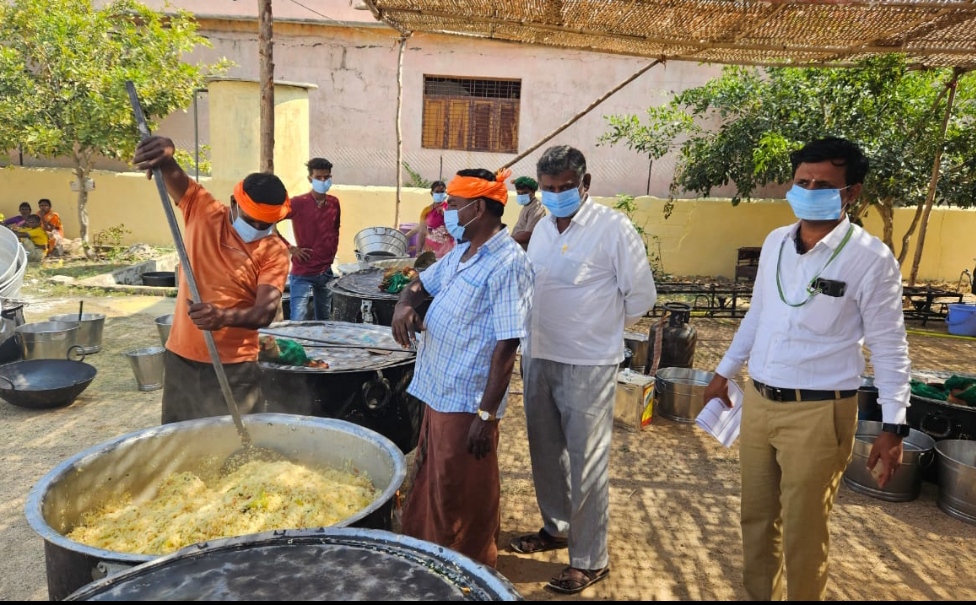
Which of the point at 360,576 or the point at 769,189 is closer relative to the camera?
the point at 360,576

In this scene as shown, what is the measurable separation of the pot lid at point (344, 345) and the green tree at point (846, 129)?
6.32 metres

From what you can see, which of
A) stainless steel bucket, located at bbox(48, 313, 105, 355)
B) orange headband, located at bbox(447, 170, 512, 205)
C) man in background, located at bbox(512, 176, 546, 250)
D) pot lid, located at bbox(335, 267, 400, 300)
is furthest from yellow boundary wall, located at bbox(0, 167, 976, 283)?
orange headband, located at bbox(447, 170, 512, 205)

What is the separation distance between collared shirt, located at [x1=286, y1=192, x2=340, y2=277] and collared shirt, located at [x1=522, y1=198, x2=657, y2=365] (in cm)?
361

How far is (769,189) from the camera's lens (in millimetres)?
13523

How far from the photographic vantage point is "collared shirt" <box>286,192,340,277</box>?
6312 millimetres

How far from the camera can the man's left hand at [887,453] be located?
2.50m

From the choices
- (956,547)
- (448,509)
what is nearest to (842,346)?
(448,509)

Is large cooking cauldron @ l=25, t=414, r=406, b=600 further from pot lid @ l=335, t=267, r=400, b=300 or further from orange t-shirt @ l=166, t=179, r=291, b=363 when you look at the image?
pot lid @ l=335, t=267, r=400, b=300

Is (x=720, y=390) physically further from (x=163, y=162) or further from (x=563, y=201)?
(x=163, y=162)

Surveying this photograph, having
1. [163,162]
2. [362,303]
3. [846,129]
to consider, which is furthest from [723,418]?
[846,129]

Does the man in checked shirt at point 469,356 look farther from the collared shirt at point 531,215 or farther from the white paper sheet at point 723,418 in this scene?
the collared shirt at point 531,215

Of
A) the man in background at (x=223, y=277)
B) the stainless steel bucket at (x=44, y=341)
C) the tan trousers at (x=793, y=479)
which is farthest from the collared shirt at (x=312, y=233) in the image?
the tan trousers at (x=793, y=479)

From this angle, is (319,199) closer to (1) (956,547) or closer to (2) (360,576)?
(2) (360,576)

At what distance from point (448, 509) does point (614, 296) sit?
49.2 inches
